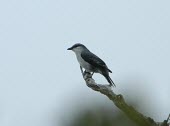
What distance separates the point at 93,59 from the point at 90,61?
64 mm

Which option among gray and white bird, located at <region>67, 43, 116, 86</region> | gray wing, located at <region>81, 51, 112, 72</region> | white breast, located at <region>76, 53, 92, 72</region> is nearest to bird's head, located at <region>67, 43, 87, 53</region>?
gray and white bird, located at <region>67, 43, 116, 86</region>

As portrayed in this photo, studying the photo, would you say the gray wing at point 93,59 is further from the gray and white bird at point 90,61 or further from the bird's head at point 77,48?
the bird's head at point 77,48

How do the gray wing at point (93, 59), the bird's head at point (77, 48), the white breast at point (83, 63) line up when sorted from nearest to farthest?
the gray wing at point (93, 59)
the white breast at point (83, 63)
the bird's head at point (77, 48)

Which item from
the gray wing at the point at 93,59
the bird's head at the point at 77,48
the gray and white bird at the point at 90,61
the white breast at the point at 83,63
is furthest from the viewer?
the bird's head at the point at 77,48

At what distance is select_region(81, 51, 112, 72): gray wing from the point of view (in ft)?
27.6

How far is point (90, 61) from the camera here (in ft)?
29.5

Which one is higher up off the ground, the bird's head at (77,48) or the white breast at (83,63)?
the bird's head at (77,48)

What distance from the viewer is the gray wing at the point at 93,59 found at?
8.42 m

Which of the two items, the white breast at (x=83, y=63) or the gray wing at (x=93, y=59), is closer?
the gray wing at (x=93, y=59)

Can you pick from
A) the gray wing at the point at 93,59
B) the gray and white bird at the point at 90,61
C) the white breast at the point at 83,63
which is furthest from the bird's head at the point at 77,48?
the gray wing at the point at 93,59

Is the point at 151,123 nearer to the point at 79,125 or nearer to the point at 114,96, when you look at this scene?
the point at 114,96

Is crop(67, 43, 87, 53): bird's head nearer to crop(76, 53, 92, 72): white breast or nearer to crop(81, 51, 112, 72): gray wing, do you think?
crop(76, 53, 92, 72): white breast

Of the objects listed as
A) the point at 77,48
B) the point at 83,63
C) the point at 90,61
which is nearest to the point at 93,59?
the point at 90,61

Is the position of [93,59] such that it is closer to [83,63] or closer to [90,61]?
[90,61]
